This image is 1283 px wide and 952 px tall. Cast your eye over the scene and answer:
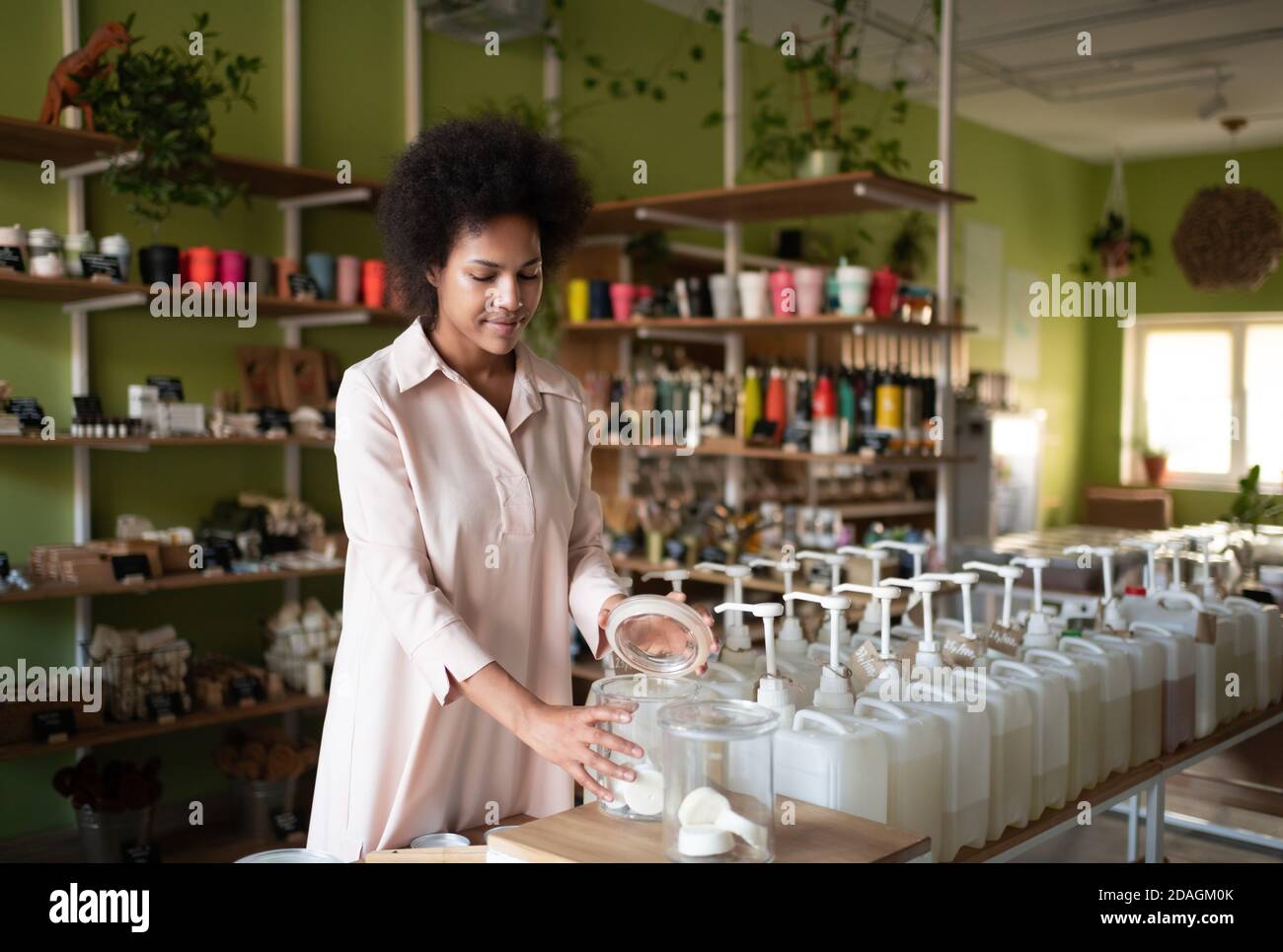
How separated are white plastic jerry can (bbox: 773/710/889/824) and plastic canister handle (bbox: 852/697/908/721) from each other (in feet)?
0.29

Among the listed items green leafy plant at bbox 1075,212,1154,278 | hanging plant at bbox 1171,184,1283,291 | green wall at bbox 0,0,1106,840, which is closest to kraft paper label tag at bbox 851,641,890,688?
green wall at bbox 0,0,1106,840

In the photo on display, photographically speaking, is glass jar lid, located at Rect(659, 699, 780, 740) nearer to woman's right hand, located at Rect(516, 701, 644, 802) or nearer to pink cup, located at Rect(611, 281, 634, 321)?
woman's right hand, located at Rect(516, 701, 644, 802)

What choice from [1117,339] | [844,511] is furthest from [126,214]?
[1117,339]

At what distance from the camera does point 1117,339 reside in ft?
33.3

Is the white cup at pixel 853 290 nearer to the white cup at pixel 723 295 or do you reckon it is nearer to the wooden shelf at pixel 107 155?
the white cup at pixel 723 295

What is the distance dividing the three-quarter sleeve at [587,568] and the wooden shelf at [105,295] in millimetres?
2146

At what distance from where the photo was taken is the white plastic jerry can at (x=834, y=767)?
1563mm

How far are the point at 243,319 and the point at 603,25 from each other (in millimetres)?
2504

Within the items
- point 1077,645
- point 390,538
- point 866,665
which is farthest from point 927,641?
point 390,538

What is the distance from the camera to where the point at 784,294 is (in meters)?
4.46

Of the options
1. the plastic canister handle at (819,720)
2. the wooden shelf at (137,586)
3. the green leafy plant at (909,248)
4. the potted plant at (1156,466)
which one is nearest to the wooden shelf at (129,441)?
the wooden shelf at (137,586)

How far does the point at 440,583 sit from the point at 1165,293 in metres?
9.44

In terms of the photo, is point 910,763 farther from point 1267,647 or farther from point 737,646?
point 1267,647
